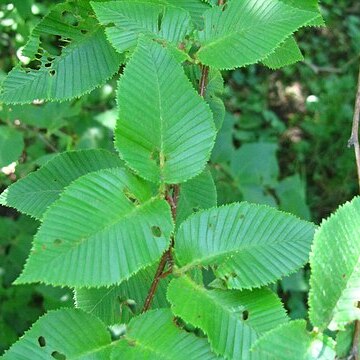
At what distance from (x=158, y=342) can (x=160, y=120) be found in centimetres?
41

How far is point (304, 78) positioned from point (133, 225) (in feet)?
13.3

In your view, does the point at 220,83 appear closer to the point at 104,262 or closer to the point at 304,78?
the point at 104,262

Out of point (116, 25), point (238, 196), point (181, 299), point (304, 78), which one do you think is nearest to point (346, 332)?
point (181, 299)

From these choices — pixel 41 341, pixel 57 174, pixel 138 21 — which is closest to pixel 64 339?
pixel 41 341

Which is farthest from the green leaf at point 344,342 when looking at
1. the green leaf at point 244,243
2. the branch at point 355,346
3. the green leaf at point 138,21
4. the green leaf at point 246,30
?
the green leaf at point 138,21

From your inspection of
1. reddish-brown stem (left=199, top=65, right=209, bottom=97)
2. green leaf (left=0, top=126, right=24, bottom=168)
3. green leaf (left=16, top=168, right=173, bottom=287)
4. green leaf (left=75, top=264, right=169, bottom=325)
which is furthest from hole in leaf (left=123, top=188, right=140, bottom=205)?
green leaf (left=0, top=126, right=24, bottom=168)

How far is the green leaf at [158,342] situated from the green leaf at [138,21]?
56 centimetres

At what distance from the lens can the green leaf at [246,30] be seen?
1259 millimetres

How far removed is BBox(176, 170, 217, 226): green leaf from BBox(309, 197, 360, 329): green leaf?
42cm

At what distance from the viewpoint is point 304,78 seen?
193 inches

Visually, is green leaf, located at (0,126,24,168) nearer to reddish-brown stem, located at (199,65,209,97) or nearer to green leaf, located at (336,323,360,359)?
reddish-brown stem, located at (199,65,209,97)

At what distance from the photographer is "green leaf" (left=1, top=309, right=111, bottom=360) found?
112cm

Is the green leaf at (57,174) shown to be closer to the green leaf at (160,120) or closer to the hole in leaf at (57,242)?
the green leaf at (160,120)

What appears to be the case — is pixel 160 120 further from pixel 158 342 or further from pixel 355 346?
pixel 355 346
